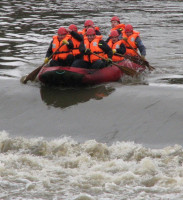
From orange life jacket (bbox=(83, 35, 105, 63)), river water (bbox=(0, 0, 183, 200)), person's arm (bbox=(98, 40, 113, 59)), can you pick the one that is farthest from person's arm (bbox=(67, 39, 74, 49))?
river water (bbox=(0, 0, 183, 200))

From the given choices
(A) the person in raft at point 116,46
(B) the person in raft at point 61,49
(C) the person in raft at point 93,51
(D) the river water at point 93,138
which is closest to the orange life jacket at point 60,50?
(B) the person in raft at point 61,49

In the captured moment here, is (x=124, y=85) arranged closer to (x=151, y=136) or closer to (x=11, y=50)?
(x=151, y=136)

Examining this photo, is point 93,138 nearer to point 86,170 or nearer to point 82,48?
point 86,170

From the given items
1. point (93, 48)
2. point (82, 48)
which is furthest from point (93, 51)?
point (82, 48)

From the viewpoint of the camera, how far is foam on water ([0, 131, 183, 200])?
26.4 feet

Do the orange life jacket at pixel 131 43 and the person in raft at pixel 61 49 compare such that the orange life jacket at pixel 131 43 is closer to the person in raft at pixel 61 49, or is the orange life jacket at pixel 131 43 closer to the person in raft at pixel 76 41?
the person in raft at pixel 76 41

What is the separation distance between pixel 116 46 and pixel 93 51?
4.33 ft

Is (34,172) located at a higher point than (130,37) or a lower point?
lower

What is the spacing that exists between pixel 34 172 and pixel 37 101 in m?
3.16

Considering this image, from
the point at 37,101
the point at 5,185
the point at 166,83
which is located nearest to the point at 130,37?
the point at 166,83

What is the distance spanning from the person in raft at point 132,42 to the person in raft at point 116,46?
0.60 metres

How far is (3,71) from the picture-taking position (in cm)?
1470

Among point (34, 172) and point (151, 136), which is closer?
point (34, 172)

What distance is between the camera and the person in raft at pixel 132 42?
14320mm
